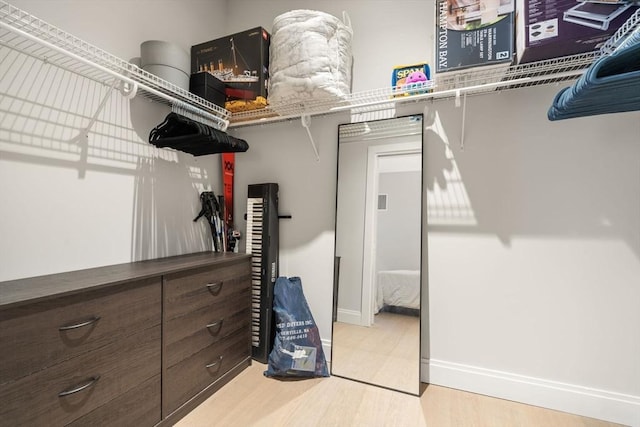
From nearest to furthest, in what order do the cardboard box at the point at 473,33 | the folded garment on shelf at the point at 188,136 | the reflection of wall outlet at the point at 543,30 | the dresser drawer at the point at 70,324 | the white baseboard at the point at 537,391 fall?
1. the dresser drawer at the point at 70,324
2. the reflection of wall outlet at the point at 543,30
3. the cardboard box at the point at 473,33
4. the white baseboard at the point at 537,391
5. the folded garment on shelf at the point at 188,136

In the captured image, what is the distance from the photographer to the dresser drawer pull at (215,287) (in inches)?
68.5

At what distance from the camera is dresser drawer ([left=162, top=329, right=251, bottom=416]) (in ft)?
4.91

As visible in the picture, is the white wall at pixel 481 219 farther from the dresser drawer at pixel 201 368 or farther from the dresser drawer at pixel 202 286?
the dresser drawer at pixel 201 368

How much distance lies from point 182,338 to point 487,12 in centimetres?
223

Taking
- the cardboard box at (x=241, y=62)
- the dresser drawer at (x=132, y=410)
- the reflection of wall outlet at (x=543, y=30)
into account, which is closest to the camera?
the dresser drawer at (x=132, y=410)

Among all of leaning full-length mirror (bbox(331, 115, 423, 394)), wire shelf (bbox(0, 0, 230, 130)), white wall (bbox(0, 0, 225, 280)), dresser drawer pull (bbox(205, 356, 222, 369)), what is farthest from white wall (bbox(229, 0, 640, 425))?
white wall (bbox(0, 0, 225, 280))

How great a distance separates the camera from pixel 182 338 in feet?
5.12

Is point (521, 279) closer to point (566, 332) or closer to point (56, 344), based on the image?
point (566, 332)

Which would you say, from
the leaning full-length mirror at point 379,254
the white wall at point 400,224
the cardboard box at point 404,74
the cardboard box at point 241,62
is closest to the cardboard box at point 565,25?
the cardboard box at point 404,74

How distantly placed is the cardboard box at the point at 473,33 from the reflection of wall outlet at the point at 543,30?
0.09 meters

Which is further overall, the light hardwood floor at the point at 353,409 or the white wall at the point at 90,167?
the light hardwood floor at the point at 353,409

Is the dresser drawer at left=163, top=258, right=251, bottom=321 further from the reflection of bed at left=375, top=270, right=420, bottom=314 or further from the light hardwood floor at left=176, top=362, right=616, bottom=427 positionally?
the reflection of bed at left=375, top=270, right=420, bottom=314

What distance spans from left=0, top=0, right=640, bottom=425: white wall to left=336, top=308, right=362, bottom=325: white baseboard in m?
0.23

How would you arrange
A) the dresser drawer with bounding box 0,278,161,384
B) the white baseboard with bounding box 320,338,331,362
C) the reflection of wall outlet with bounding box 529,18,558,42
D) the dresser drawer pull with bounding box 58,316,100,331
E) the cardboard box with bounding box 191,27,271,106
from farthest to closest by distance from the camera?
the white baseboard with bounding box 320,338,331,362 → the cardboard box with bounding box 191,27,271,106 → the reflection of wall outlet with bounding box 529,18,558,42 → the dresser drawer pull with bounding box 58,316,100,331 → the dresser drawer with bounding box 0,278,161,384
